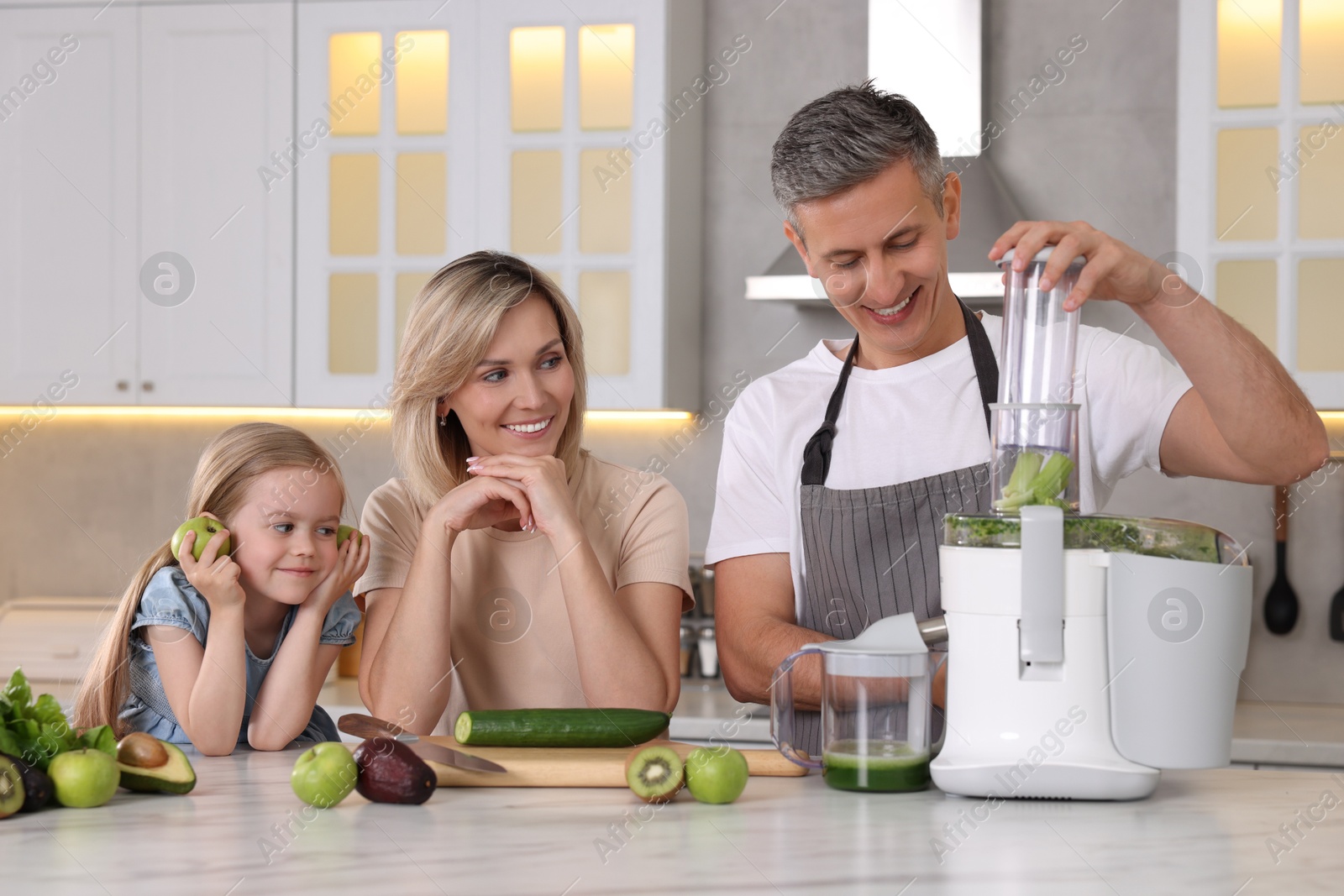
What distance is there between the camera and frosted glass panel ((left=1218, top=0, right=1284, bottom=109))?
265cm

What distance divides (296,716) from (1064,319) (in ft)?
3.20

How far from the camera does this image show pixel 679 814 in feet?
3.60

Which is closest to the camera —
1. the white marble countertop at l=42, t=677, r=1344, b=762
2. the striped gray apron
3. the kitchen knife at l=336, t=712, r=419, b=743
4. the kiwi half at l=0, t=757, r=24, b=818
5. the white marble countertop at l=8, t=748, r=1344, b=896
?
the white marble countertop at l=8, t=748, r=1344, b=896

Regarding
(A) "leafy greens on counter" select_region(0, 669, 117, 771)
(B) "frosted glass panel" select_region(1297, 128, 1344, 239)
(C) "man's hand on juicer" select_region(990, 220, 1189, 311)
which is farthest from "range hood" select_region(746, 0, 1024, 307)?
(A) "leafy greens on counter" select_region(0, 669, 117, 771)

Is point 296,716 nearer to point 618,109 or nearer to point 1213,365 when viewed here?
point 1213,365

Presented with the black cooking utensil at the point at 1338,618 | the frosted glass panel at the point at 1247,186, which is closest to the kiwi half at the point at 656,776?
the frosted glass panel at the point at 1247,186

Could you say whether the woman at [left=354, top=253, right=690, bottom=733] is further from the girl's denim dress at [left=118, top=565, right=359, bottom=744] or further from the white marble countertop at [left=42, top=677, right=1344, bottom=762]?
the white marble countertop at [left=42, top=677, right=1344, bottom=762]

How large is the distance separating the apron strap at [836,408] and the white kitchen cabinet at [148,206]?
5.95 ft

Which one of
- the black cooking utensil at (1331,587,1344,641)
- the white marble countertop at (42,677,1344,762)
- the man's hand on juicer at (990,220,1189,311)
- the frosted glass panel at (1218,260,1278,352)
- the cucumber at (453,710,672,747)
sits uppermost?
the frosted glass panel at (1218,260,1278,352)

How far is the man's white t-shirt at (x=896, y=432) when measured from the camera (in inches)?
62.3

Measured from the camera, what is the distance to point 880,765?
3.89 feet

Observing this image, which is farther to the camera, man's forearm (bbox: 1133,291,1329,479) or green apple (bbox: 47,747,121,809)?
man's forearm (bbox: 1133,291,1329,479)

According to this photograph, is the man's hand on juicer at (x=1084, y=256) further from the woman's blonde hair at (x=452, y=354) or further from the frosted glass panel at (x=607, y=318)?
the frosted glass panel at (x=607, y=318)

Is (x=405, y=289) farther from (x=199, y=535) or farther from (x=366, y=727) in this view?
(x=366, y=727)
